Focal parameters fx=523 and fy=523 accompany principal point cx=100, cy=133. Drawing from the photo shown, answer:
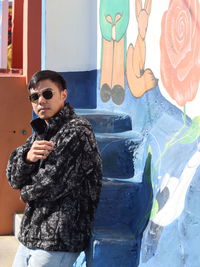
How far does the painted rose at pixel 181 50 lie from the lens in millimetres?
Answer: 2986

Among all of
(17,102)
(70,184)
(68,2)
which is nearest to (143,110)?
(70,184)

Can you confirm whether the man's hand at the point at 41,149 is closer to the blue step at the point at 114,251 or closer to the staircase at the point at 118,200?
the staircase at the point at 118,200

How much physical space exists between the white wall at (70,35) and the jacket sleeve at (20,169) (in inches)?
102

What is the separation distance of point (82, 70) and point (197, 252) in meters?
2.96

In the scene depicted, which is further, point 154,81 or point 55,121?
point 154,81

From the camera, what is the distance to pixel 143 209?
10.7 ft

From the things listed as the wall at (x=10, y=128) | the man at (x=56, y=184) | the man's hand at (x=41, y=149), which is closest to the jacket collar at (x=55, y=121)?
the man at (x=56, y=184)

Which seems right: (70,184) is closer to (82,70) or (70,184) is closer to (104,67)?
(104,67)

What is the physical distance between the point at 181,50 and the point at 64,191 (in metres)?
1.25

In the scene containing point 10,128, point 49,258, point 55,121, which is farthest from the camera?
Answer: point 10,128

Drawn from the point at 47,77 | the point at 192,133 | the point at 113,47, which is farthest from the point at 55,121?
the point at 113,47

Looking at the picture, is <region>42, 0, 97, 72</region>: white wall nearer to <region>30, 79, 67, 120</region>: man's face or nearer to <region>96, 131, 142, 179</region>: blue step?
<region>96, 131, 142, 179</region>: blue step

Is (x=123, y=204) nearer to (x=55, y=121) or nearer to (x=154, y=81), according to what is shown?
(x=154, y=81)

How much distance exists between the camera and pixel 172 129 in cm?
317
